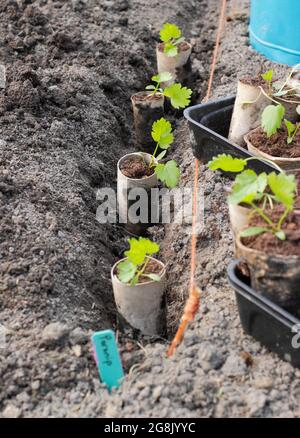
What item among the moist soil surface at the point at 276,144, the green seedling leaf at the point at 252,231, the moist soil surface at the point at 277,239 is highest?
the green seedling leaf at the point at 252,231

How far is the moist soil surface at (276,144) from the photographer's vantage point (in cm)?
347

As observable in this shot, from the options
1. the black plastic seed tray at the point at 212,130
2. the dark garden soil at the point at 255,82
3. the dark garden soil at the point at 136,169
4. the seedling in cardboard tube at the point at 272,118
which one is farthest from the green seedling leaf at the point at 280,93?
the dark garden soil at the point at 136,169

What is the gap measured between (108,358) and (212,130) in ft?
6.79

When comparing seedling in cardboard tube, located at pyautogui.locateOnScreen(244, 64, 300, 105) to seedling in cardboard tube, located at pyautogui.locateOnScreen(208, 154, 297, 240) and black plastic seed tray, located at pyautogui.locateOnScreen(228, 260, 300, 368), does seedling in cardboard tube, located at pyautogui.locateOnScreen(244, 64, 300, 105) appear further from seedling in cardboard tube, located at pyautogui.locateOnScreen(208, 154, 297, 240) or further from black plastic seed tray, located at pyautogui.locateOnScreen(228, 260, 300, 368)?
black plastic seed tray, located at pyautogui.locateOnScreen(228, 260, 300, 368)

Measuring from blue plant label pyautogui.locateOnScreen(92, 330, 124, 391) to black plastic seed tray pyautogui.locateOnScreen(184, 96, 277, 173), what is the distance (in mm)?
1532

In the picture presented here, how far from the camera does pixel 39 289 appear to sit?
2926mm

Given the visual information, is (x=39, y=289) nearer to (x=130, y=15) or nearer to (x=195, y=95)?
(x=195, y=95)

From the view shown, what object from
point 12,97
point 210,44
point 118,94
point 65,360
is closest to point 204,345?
point 65,360

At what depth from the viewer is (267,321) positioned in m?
2.50

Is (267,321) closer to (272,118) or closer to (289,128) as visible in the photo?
(272,118)

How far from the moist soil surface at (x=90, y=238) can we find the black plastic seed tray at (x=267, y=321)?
58 millimetres

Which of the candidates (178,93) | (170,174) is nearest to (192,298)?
(170,174)

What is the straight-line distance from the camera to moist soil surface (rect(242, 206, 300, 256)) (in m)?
2.42

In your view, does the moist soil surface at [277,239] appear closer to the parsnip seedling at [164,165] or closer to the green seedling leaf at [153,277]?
the green seedling leaf at [153,277]
